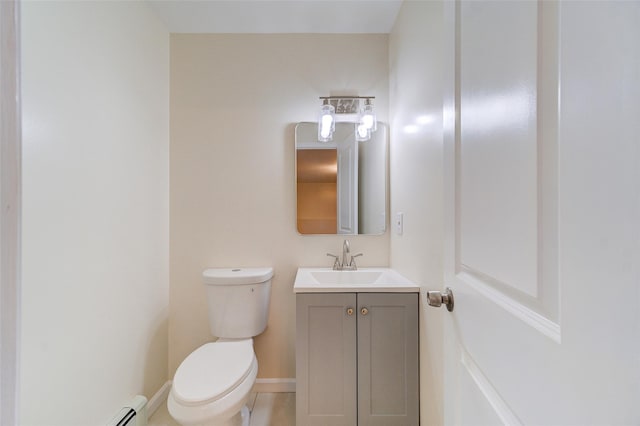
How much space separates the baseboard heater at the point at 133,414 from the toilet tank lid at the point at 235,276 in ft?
2.20

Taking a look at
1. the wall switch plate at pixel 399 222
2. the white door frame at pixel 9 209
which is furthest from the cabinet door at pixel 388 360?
the white door frame at pixel 9 209

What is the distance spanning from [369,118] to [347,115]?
0.55 ft

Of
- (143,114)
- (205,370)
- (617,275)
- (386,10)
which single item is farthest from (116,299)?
(386,10)

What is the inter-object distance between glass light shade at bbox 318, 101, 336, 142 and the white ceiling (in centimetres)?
52

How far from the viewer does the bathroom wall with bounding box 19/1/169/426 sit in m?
1.01

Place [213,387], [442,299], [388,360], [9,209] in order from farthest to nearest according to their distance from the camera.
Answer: [388,360], [213,387], [442,299], [9,209]

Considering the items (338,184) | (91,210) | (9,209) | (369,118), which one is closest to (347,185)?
(338,184)

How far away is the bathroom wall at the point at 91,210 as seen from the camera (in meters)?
1.01

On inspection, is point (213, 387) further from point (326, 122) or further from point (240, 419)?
point (326, 122)

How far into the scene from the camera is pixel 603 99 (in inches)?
12.0

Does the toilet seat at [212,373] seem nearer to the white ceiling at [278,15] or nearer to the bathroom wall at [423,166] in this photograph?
the bathroom wall at [423,166]

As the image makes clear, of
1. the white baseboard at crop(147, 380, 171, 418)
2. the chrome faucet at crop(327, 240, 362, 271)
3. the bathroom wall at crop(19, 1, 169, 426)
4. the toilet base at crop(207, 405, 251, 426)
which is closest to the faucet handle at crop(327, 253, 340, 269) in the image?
the chrome faucet at crop(327, 240, 362, 271)

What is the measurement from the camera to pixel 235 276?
5.59 feet

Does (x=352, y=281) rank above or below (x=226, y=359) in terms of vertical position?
above
